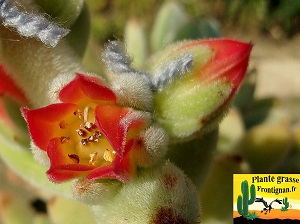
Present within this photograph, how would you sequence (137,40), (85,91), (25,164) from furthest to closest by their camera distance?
1. (137,40)
2. (25,164)
3. (85,91)

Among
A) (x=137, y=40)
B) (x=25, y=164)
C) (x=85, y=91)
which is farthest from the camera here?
(x=137, y=40)

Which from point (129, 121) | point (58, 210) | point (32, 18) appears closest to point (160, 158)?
point (129, 121)

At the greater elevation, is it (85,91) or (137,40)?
(137,40)

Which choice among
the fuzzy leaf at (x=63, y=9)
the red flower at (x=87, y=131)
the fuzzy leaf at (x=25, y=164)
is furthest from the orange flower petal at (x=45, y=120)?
the fuzzy leaf at (x=25, y=164)

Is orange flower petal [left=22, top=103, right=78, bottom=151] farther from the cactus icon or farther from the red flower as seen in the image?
the cactus icon

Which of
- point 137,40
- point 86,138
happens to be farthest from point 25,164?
point 137,40

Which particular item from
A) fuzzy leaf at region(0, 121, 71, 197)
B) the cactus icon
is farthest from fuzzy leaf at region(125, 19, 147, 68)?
the cactus icon

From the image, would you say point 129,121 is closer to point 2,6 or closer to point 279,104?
point 2,6

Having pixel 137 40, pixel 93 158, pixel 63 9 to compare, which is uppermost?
pixel 137 40

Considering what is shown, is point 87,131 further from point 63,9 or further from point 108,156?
point 63,9
